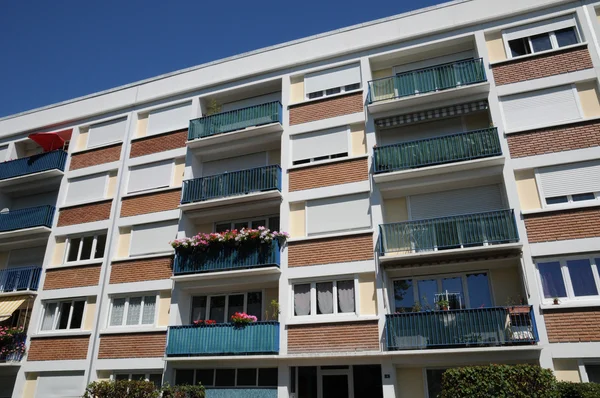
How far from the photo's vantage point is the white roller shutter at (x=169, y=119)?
22.3 m

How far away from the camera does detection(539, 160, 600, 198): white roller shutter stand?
48.8 ft

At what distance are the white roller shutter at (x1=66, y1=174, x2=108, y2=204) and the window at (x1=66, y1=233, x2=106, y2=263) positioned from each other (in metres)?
1.97

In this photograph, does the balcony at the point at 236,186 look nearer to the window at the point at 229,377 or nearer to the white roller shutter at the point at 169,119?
the white roller shutter at the point at 169,119

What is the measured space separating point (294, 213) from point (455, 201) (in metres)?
5.92

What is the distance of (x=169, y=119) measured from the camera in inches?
892

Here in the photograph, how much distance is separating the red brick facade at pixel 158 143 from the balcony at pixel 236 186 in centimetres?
271

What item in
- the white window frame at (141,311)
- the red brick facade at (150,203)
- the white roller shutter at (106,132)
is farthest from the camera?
the white roller shutter at (106,132)

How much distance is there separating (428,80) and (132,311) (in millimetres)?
14784

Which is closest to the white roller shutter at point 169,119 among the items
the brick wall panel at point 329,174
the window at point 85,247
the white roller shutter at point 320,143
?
the window at point 85,247

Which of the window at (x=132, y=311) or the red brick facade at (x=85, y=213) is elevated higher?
the red brick facade at (x=85, y=213)

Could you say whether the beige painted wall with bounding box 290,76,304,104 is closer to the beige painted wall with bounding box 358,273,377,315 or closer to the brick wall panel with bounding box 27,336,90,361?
the beige painted wall with bounding box 358,273,377,315

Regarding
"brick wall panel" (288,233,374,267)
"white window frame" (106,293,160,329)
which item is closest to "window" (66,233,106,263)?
"white window frame" (106,293,160,329)

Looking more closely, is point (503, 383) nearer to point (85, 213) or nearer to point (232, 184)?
point (232, 184)

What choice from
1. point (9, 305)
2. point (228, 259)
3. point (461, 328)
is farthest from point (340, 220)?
point (9, 305)
